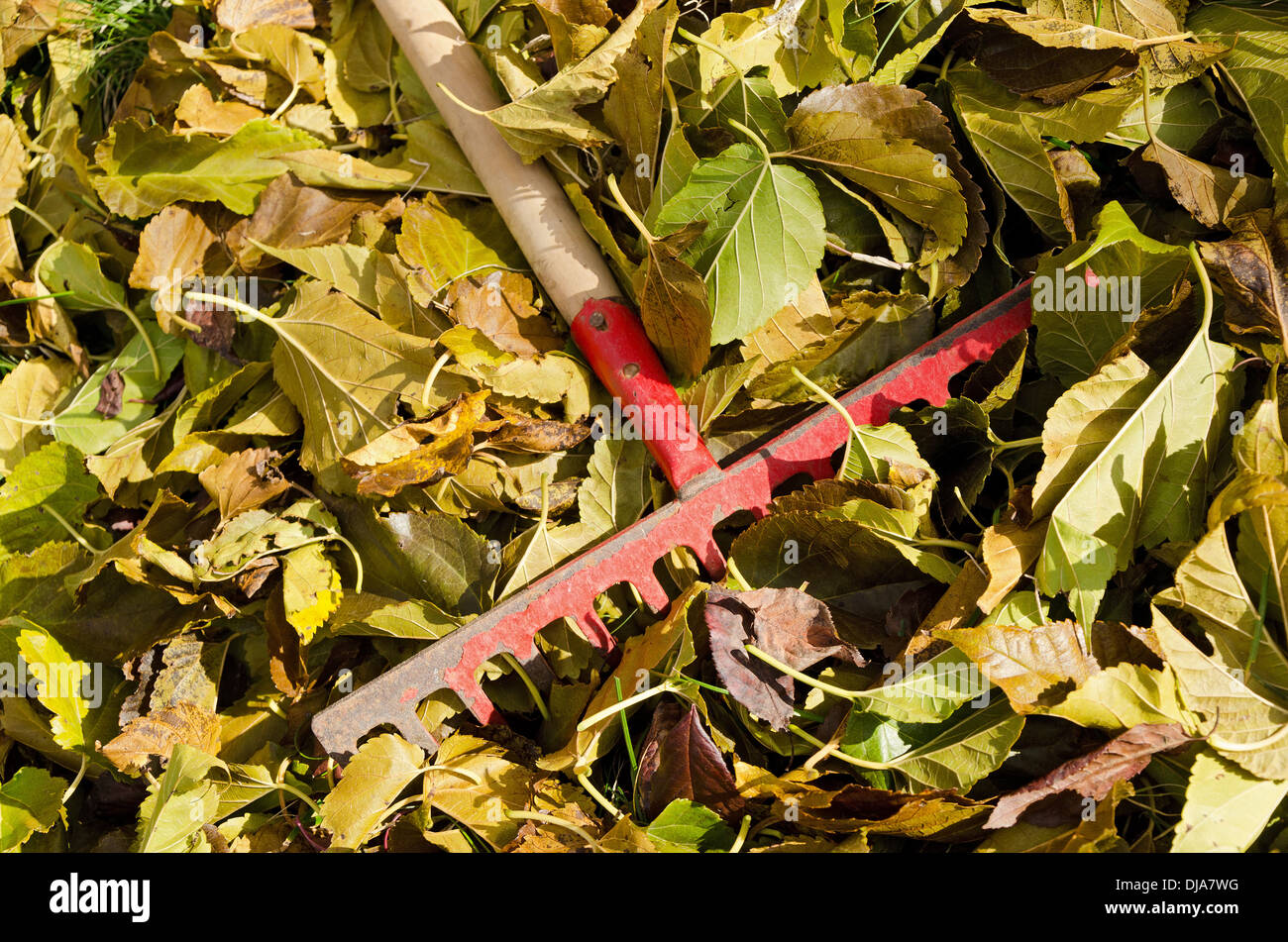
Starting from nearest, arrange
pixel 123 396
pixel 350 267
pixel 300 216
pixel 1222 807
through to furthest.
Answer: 1. pixel 1222 807
2. pixel 350 267
3. pixel 300 216
4. pixel 123 396

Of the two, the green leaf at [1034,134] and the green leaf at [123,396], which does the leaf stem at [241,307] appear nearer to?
the green leaf at [123,396]

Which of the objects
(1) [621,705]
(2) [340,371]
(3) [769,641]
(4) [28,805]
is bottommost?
(4) [28,805]

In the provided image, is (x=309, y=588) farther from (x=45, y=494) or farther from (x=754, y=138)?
(x=754, y=138)

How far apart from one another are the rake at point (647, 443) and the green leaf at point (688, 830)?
0.37m

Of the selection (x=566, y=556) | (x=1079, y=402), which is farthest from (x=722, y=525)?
(x=1079, y=402)

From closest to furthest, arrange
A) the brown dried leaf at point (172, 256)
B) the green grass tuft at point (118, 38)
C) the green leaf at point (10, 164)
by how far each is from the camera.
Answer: the brown dried leaf at point (172, 256) < the green leaf at point (10, 164) < the green grass tuft at point (118, 38)

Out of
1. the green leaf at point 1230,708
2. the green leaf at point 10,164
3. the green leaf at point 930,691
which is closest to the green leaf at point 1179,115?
the green leaf at point 1230,708

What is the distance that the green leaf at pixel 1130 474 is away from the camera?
66.3 inches

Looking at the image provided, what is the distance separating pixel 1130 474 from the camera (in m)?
1.72

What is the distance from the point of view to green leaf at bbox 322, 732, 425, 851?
178 centimetres

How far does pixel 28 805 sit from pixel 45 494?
0.76 m

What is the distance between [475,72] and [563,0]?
0.28 meters

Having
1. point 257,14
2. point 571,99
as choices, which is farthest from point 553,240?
point 257,14

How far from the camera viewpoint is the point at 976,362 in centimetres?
197
